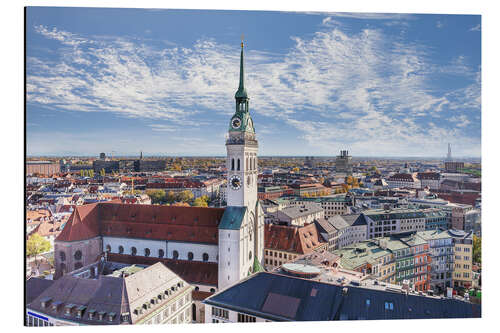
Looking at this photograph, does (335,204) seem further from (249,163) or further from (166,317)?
(166,317)

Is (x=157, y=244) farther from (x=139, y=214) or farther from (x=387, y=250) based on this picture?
(x=387, y=250)

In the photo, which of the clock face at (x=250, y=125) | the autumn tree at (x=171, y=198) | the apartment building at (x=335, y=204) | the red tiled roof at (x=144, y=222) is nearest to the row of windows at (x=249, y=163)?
the clock face at (x=250, y=125)

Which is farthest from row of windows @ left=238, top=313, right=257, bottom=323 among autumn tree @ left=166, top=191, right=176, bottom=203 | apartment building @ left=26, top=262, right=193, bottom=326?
autumn tree @ left=166, top=191, right=176, bottom=203

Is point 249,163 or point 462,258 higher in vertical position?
point 249,163

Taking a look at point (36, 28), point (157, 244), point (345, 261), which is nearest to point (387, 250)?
point (345, 261)

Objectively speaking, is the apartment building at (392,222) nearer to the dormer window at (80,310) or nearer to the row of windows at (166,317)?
the row of windows at (166,317)

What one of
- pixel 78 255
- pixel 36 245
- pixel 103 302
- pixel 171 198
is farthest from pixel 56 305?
pixel 171 198
